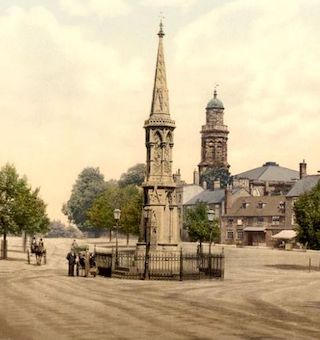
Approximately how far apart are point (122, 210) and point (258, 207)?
23.8 meters

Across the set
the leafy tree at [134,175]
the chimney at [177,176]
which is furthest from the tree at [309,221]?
the leafy tree at [134,175]

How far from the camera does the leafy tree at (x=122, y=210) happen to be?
97500mm

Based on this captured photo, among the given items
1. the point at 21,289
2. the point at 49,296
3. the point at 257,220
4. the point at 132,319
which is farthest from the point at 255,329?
the point at 257,220

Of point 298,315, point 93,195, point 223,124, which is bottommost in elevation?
point 298,315

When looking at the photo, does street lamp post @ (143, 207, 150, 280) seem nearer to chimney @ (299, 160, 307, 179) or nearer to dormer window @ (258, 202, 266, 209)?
dormer window @ (258, 202, 266, 209)

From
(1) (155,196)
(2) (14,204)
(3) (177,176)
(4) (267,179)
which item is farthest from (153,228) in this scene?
(3) (177,176)

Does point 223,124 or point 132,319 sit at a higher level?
point 223,124

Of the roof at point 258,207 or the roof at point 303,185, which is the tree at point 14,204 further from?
the roof at point 258,207

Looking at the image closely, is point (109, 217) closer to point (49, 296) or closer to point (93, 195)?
point (93, 195)

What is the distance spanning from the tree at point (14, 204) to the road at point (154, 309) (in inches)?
722

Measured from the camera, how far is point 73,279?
119 ft

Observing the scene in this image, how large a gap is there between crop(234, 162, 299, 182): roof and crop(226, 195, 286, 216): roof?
21.5 m

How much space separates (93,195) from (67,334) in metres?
143

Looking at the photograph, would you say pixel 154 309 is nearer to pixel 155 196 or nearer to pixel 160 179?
→ pixel 155 196
